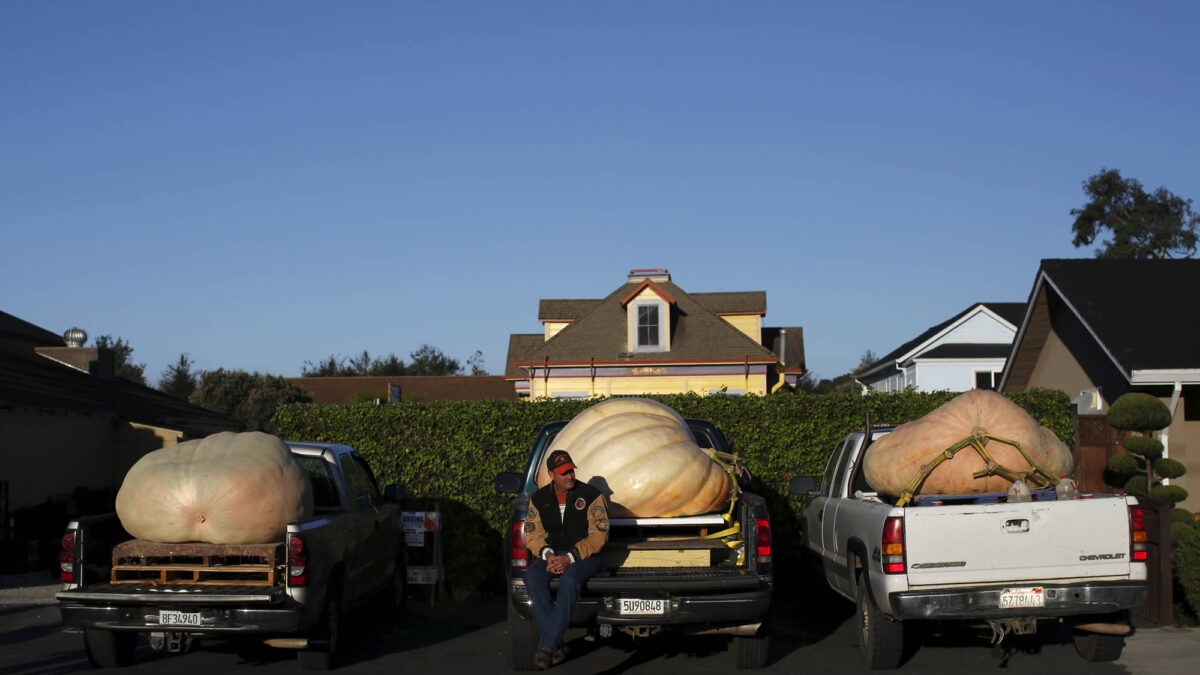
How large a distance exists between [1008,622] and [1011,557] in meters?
0.55

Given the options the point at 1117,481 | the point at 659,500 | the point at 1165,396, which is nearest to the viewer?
the point at 659,500

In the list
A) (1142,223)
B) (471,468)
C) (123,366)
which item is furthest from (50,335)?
(1142,223)

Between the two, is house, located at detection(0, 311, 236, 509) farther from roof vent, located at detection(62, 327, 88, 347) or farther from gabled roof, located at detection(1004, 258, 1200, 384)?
gabled roof, located at detection(1004, 258, 1200, 384)

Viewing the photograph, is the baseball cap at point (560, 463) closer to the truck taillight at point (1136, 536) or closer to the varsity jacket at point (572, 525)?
the varsity jacket at point (572, 525)

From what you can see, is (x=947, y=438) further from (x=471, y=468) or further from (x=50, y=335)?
(x=50, y=335)

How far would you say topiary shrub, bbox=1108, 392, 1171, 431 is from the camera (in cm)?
1320

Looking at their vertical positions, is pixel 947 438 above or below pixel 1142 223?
below

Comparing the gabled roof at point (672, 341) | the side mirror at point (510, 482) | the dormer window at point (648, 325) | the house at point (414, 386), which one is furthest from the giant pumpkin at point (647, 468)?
the house at point (414, 386)

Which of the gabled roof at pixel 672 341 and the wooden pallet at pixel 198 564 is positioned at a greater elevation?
the gabled roof at pixel 672 341

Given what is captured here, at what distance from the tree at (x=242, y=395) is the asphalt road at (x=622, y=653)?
41.0 meters

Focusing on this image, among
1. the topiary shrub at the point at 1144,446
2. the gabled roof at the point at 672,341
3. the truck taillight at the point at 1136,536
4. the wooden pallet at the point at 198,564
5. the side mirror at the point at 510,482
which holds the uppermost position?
the gabled roof at the point at 672,341

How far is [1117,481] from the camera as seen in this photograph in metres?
14.6

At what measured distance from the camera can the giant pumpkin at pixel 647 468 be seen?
8500 mm

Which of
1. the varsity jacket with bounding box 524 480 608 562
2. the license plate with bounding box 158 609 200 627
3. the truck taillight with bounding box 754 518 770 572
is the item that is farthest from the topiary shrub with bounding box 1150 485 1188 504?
the license plate with bounding box 158 609 200 627
